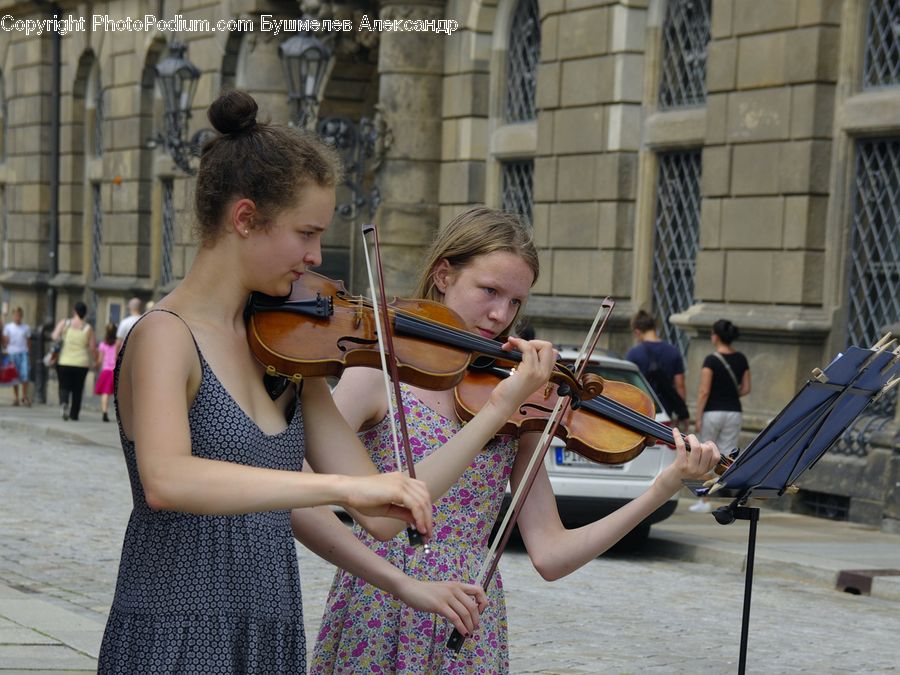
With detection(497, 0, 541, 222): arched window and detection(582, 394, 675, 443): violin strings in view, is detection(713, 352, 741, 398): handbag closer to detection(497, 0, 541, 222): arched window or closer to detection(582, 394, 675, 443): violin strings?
detection(497, 0, 541, 222): arched window

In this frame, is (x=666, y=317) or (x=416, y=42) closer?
(x=666, y=317)

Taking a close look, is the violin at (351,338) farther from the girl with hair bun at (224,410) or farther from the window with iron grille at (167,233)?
the window with iron grille at (167,233)

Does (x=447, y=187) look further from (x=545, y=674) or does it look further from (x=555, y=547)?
(x=555, y=547)

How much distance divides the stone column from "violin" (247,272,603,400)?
17199 millimetres

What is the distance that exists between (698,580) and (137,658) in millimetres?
8123

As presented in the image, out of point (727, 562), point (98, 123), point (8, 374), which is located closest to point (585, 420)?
point (727, 562)

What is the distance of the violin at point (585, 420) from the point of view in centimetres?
339

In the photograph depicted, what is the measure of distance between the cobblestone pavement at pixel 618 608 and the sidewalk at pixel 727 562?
6cm

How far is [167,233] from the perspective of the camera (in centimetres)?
2802

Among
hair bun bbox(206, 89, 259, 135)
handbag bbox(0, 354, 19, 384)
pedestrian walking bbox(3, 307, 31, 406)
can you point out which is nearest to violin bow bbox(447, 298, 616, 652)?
hair bun bbox(206, 89, 259, 135)

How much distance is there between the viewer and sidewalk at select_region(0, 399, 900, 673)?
684cm

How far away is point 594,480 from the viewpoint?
37.6ft

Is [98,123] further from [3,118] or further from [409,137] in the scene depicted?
[409,137]

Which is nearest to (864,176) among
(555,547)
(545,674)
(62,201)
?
(545,674)
